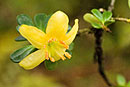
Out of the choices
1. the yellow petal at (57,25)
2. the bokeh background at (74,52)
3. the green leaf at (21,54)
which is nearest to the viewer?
the yellow petal at (57,25)

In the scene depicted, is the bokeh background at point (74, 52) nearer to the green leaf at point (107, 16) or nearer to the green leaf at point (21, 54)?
the green leaf at point (107, 16)

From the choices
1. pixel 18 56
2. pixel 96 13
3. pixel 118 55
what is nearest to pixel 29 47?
pixel 18 56

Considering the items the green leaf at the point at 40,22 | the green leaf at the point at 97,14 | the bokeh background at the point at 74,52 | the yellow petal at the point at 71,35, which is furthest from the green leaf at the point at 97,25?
the bokeh background at the point at 74,52

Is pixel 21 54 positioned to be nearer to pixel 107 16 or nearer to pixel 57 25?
pixel 57 25

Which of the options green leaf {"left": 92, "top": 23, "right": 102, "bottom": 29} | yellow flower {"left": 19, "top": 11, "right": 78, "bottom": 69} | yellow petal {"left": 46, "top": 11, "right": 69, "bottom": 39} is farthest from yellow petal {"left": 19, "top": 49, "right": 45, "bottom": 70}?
green leaf {"left": 92, "top": 23, "right": 102, "bottom": 29}

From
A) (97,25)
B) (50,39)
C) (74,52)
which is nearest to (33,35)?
(50,39)

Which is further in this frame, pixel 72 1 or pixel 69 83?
pixel 69 83

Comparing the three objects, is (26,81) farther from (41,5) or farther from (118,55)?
(118,55)

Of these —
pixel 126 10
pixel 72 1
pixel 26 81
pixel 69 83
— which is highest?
pixel 72 1
